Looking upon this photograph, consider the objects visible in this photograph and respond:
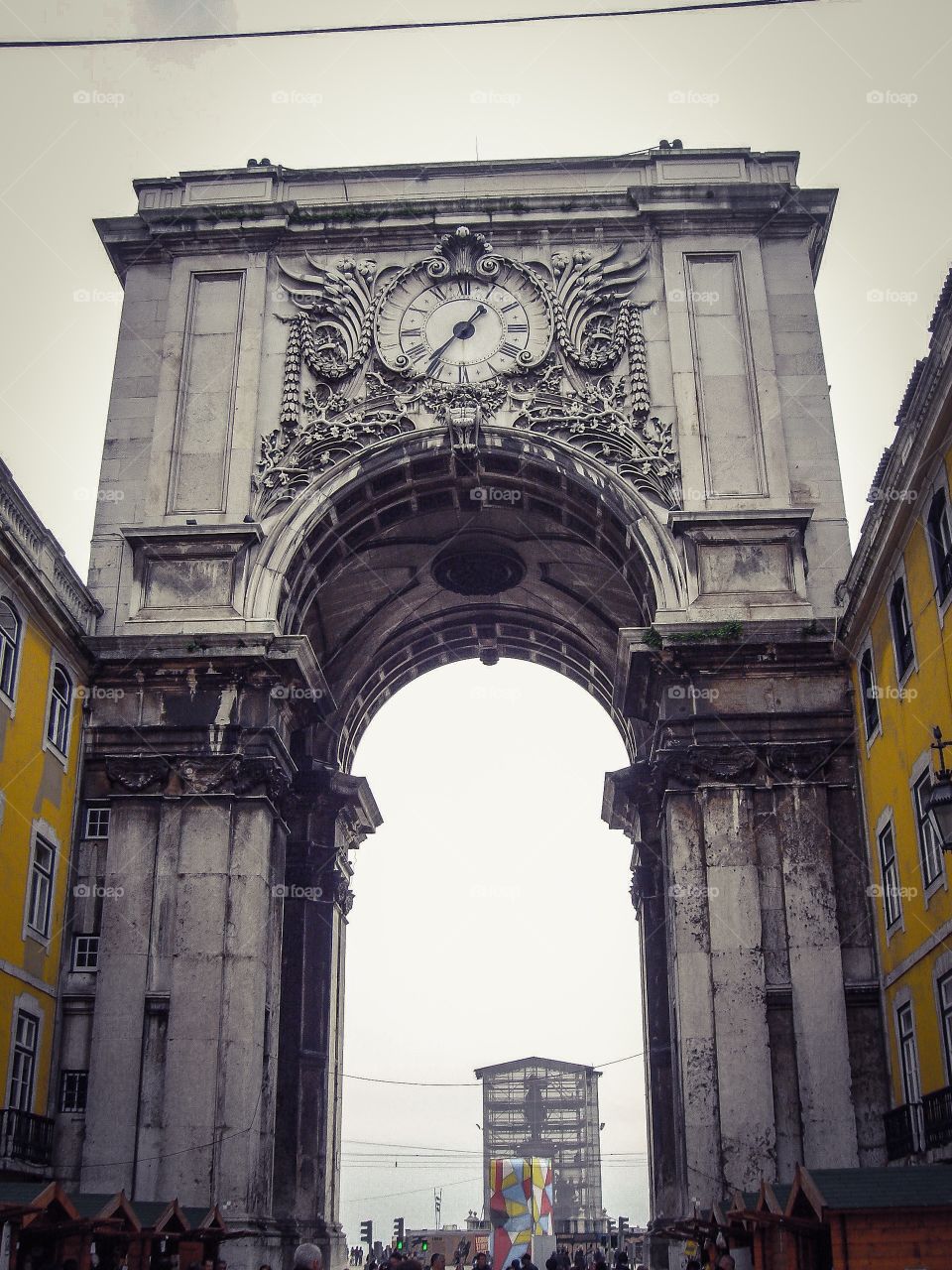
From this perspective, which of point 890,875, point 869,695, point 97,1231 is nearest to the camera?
point 97,1231

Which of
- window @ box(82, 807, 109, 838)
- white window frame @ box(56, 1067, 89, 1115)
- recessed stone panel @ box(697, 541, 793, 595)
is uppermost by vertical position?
recessed stone panel @ box(697, 541, 793, 595)

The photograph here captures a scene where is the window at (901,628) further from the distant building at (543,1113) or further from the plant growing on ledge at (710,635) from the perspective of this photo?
the distant building at (543,1113)

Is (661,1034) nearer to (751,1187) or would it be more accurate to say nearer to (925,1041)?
(751,1187)

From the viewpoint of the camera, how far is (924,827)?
2528cm

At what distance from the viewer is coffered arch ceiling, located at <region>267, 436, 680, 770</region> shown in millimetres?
34156

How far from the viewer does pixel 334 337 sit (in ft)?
119

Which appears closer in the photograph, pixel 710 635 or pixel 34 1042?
pixel 34 1042

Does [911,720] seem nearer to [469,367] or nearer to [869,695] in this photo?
[869,695]

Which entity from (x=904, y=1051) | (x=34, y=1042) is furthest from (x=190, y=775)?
(x=904, y=1051)

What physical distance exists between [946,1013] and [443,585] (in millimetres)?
22396

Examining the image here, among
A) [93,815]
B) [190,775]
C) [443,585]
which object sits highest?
[443,585]

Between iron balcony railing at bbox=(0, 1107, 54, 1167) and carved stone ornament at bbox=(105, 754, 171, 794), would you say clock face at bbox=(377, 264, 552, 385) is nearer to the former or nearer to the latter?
carved stone ornament at bbox=(105, 754, 171, 794)

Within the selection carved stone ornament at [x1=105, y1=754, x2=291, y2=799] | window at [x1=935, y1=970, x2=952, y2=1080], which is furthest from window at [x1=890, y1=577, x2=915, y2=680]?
carved stone ornament at [x1=105, y1=754, x2=291, y2=799]

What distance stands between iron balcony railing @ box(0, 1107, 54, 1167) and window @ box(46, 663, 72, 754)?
24.2 ft
